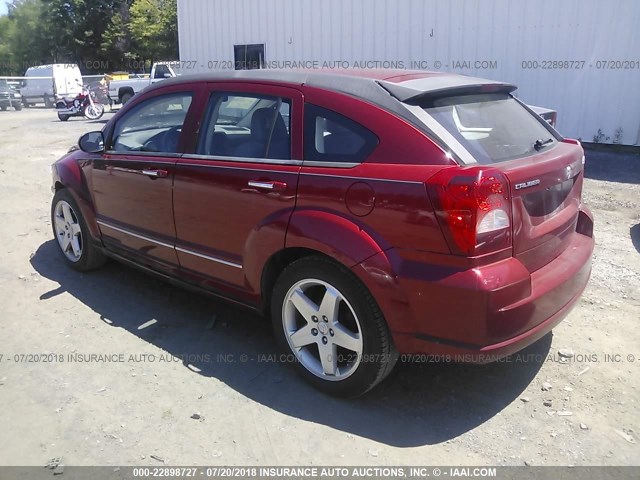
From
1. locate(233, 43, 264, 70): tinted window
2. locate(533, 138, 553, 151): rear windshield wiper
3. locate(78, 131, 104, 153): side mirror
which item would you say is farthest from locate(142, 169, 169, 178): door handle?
locate(233, 43, 264, 70): tinted window

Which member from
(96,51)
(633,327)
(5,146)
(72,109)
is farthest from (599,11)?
(96,51)

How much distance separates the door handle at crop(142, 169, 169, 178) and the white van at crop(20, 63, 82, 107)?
26.6 meters

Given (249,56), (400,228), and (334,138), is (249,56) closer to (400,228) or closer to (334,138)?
(334,138)

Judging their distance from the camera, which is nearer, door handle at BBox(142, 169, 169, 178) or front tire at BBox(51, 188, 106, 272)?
door handle at BBox(142, 169, 169, 178)

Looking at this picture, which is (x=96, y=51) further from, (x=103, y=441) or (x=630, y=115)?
(x=103, y=441)

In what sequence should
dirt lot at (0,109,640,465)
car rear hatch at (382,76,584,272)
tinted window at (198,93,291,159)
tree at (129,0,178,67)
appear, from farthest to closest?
tree at (129,0,178,67)
tinted window at (198,93,291,159)
dirt lot at (0,109,640,465)
car rear hatch at (382,76,584,272)

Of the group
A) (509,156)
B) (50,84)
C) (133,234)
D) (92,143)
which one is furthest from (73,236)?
(50,84)

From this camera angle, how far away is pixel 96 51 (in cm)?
5025

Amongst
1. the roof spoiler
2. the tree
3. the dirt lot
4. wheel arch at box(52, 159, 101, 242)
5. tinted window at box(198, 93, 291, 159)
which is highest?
the tree

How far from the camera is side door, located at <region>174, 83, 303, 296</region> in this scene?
318 centimetres

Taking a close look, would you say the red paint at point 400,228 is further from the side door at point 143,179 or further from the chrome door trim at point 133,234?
the chrome door trim at point 133,234

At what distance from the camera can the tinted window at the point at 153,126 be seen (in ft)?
12.7

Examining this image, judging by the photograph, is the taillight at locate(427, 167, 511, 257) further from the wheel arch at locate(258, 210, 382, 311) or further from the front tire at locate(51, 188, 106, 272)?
the front tire at locate(51, 188, 106, 272)

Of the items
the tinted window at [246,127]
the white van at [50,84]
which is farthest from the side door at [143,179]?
the white van at [50,84]
